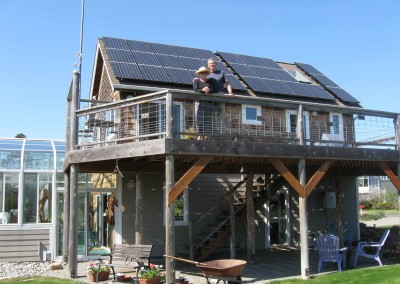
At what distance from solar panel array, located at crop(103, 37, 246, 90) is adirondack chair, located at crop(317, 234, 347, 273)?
6374 mm

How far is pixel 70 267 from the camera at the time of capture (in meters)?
10.7

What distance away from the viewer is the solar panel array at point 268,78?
55.6ft

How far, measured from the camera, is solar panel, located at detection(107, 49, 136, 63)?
604 inches

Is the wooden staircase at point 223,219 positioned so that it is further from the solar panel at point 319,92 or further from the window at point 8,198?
the window at point 8,198

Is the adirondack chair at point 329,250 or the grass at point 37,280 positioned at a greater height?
the adirondack chair at point 329,250

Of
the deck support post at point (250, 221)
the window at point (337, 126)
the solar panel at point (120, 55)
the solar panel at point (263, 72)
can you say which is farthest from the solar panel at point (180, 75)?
the window at point (337, 126)

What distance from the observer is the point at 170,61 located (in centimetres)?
1664

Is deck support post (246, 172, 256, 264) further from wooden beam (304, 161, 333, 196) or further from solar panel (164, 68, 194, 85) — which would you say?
solar panel (164, 68, 194, 85)

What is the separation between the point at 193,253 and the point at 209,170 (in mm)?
2338

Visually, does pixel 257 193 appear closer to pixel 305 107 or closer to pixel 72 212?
pixel 305 107

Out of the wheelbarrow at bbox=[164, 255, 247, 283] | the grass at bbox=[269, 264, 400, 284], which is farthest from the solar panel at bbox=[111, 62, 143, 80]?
the grass at bbox=[269, 264, 400, 284]

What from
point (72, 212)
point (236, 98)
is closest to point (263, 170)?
point (236, 98)

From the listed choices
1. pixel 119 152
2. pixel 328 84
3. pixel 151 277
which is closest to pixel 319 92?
pixel 328 84

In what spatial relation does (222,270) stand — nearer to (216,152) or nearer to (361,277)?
(216,152)
